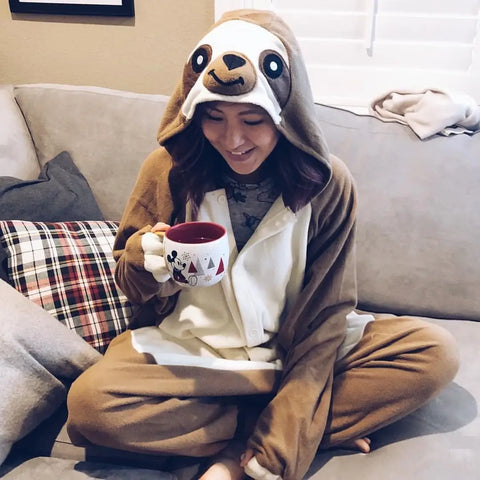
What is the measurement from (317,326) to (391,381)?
185 mm

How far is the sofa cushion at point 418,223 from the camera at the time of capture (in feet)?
4.73

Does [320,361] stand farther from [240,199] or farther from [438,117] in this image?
[438,117]

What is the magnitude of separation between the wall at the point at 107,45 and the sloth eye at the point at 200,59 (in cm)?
85

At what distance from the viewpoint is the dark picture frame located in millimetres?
1754

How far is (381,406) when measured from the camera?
111 cm

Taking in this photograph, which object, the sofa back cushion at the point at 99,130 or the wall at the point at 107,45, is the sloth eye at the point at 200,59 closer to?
the sofa back cushion at the point at 99,130

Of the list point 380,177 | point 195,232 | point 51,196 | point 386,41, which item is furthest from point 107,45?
point 195,232

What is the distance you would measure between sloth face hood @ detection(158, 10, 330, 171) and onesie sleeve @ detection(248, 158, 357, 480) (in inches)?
7.1

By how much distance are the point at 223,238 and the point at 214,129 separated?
0.22m

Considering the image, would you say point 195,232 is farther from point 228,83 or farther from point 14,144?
point 14,144

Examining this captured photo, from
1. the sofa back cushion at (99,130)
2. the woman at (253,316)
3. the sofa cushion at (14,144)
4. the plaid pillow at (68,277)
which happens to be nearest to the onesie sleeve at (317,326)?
the woman at (253,316)

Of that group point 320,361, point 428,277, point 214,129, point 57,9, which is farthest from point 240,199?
point 57,9

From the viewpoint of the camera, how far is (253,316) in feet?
3.76

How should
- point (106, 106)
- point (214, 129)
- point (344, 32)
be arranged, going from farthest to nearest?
point (344, 32) < point (106, 106) < point (214, 129)
